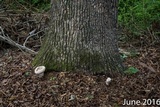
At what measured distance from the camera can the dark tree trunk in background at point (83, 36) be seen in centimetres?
352

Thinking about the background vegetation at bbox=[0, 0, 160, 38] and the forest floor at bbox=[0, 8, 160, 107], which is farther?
the background vegetation at bbox=[0, 0, 160, 38]

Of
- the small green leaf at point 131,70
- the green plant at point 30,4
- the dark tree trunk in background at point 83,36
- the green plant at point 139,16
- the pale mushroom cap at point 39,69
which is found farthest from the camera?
the green plant at point 30,4

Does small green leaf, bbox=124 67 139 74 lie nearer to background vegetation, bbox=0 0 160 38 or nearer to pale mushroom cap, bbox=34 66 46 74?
pale mushroom cap, bbox=34 66 46 74

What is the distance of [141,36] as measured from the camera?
212 inches

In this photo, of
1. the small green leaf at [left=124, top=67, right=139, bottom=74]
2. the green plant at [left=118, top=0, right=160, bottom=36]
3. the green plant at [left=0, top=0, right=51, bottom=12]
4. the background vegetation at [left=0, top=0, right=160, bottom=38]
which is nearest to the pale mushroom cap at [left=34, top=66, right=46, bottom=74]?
the small green leaf at [left=124, top=67, right=139, bottom=74]

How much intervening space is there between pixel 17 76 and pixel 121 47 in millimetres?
2003

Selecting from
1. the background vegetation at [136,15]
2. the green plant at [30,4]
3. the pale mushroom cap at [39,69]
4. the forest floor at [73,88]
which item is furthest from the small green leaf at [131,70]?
the green plant at [30,4]

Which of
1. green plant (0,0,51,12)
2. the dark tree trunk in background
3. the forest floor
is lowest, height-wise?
the forest floor

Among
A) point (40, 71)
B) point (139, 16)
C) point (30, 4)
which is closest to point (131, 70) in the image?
point (40, 71)

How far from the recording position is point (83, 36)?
3.55 meters

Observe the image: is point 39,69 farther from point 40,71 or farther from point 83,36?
point 83,36

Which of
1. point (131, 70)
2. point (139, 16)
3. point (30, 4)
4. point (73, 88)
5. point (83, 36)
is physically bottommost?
point (73, 88)

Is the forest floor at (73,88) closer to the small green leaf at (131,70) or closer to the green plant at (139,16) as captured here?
the small green leaf at (131,70)

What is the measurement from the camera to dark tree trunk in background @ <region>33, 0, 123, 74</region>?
3.52m
